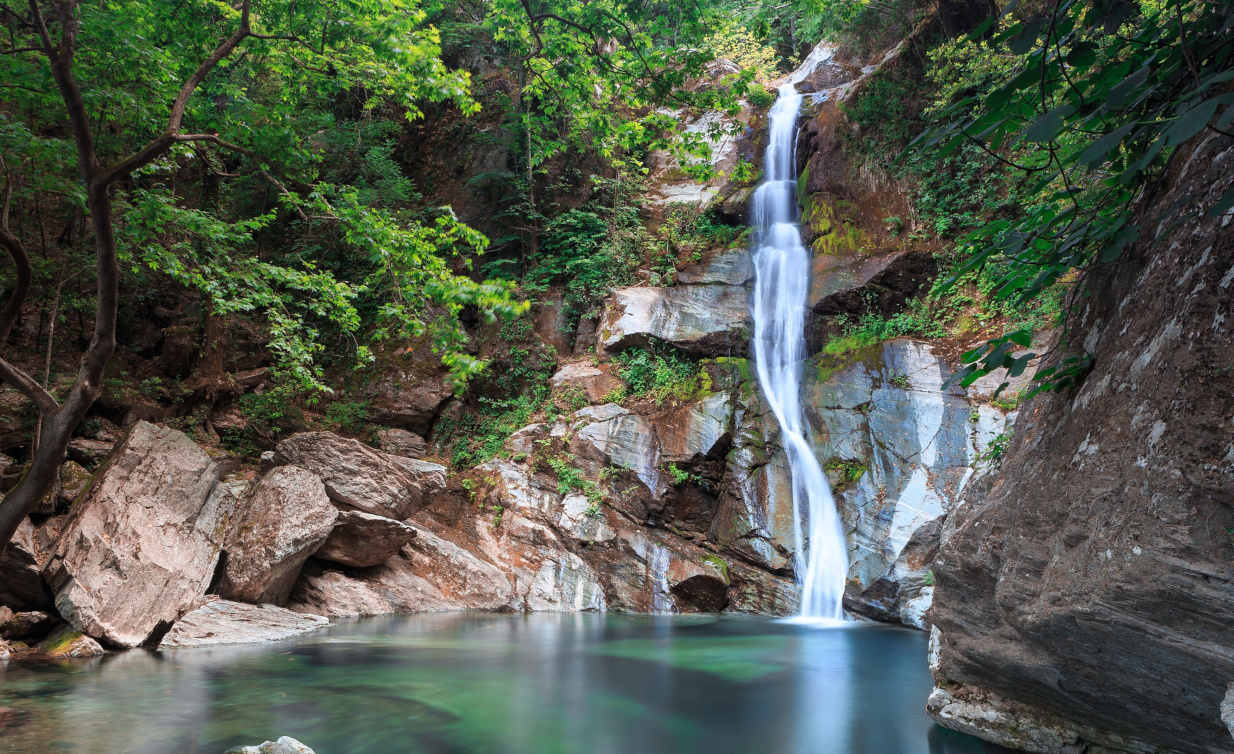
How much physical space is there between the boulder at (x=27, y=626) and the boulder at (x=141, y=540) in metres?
0.38

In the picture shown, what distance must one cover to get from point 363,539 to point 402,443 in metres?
4.76

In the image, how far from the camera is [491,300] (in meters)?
4.05

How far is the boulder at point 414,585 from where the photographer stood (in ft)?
34.7

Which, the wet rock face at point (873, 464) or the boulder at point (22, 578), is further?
the wet rock face at point (873, 464)

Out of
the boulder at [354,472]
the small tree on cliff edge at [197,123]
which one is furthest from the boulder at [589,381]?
the small tree on cliff edge at [197,123]

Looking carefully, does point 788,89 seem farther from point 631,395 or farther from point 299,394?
point 299,394

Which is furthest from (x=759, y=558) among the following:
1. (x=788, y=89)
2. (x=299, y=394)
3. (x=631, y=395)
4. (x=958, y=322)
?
(x=788, y=89)

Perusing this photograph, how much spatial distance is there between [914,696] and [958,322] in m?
8.43

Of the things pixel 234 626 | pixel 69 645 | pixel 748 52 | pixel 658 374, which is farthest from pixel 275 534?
pixel 748 52

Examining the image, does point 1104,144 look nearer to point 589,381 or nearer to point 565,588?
point 565,588

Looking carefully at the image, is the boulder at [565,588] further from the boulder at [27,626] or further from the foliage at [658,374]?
the boulder at [27,626]

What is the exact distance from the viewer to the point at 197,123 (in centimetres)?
849

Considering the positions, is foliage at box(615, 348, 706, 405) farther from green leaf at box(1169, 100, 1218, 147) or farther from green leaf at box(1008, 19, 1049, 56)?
green leaf at box(1169, 100, 1218, 147)

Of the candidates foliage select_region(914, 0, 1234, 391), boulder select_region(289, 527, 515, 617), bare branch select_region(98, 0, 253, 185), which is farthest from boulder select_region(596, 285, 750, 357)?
foliage select_region(914, 0, 1234, 391)
